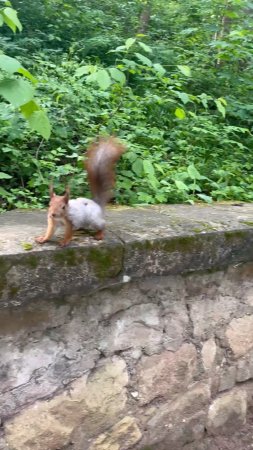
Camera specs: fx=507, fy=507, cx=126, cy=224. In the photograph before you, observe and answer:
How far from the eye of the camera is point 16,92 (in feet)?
5.93

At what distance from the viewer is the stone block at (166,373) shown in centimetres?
229

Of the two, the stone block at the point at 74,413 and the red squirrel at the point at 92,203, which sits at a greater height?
the red squirrel at the point at 92,203

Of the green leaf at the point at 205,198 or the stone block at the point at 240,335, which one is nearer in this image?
the stone block at the point at 240,335

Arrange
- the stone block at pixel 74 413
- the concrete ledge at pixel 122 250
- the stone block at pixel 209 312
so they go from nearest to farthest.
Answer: the concrete ledge at pixel 122 250, the stone block at pixel 74 413, the stone block at pixel 209 312

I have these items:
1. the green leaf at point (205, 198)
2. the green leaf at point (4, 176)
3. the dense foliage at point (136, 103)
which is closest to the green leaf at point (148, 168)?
the dense foliage at point (136, 103)

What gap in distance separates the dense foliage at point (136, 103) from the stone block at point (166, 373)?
0.92 m

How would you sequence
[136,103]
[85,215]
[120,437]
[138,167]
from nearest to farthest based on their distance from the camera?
[85,215], [120,437], [138,167], [136,103]

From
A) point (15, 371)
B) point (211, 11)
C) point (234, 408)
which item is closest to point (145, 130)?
point (234, 408)

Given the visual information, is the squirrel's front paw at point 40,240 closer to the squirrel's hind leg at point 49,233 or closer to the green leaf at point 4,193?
the squirrel's hind leg at point 49,233

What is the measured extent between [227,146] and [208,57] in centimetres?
204

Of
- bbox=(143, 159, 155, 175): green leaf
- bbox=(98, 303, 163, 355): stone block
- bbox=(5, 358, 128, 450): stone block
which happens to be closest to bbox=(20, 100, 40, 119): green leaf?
bbox=(98, 303, 163, 355): stone block

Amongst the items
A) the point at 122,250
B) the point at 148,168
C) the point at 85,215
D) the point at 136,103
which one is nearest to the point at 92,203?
the point at 85,215

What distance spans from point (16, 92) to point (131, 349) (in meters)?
1.18

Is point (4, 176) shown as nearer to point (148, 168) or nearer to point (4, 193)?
point (4, 193)
